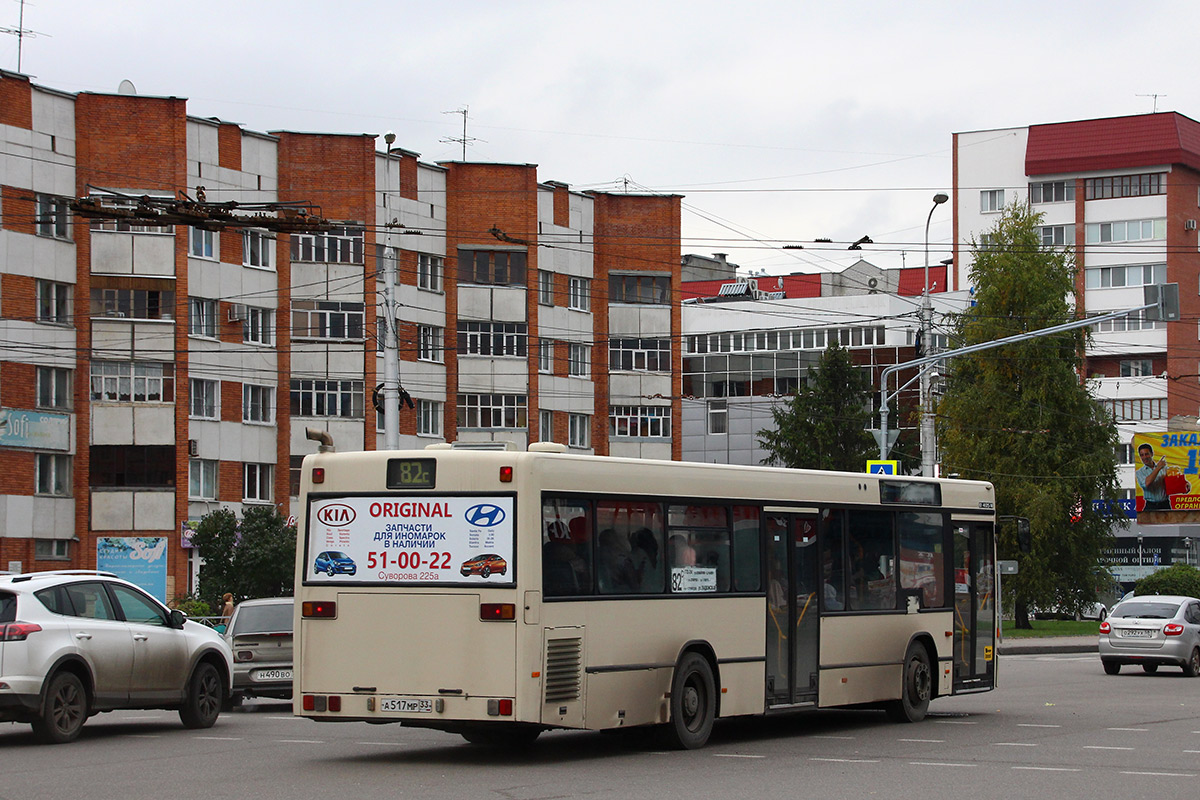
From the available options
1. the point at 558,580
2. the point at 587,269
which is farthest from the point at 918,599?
the point at 587,269

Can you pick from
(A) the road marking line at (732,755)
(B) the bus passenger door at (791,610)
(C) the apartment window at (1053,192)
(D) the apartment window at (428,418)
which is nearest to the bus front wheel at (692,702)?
(A) the road marking line at (732,755)

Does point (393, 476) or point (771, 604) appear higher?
point (393, 476)

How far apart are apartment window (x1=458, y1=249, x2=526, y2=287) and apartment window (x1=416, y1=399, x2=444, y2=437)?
477cm

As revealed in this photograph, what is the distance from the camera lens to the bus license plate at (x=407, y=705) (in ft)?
43.4

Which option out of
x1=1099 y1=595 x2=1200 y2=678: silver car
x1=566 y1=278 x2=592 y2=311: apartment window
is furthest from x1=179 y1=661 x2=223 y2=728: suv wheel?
x1=566 y1=278 x2=592 y2=311: apartment window

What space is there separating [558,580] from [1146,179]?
82327mm

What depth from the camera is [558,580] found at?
13.5 meters

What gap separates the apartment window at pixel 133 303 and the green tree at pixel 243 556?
7.70m

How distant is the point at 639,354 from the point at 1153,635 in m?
36.5

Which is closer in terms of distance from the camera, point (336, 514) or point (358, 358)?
point (336, 514)

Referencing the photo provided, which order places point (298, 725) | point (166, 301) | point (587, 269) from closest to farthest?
point (298, 725) < point (166, 301) < point (587, 269)

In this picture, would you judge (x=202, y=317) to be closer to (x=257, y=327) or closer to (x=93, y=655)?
(x=257, y=327)

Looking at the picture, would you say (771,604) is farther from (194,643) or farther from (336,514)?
(194,643)

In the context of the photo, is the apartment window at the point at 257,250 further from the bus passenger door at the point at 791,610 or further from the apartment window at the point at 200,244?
the bus passenger door at the point at 791,610
